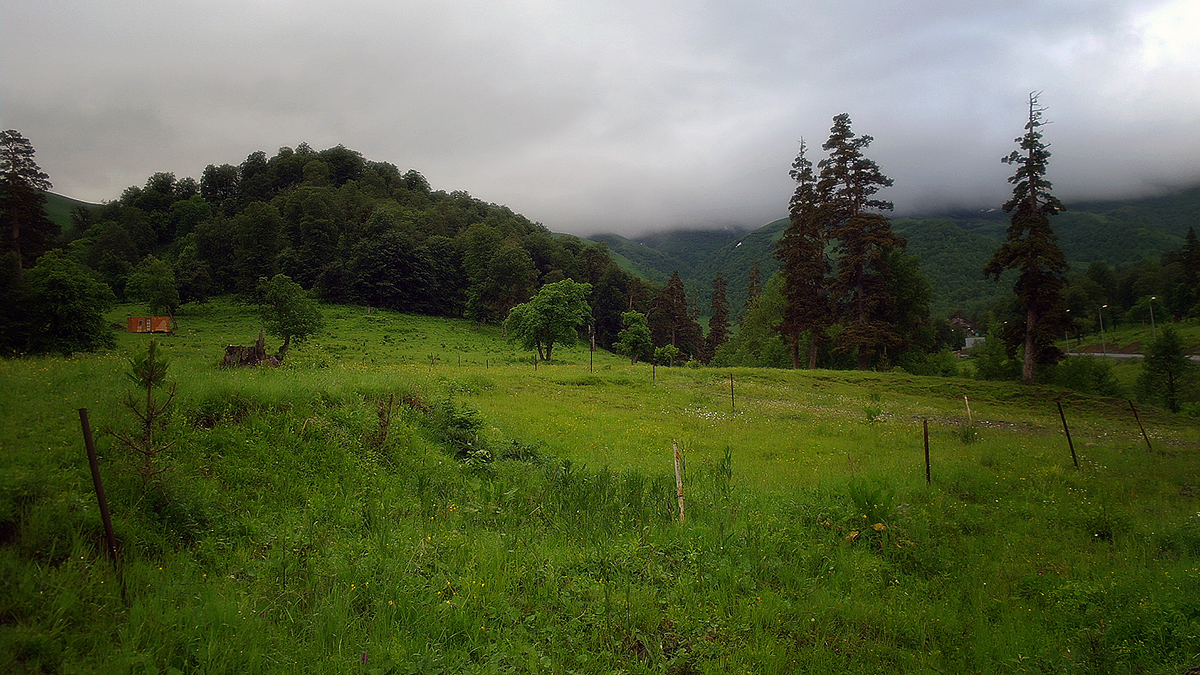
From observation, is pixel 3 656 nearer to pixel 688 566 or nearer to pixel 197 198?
pixel 688 566

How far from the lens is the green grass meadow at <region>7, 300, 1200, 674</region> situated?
4266 millimetres

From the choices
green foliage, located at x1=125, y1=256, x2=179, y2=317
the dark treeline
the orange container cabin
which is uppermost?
the dark treeline

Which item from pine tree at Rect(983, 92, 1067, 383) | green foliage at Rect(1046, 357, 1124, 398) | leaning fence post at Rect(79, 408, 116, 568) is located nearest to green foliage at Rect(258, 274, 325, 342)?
leaning fence post at Rect(79, 408, 116, 568)

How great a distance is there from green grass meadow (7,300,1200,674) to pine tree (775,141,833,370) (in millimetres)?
28647

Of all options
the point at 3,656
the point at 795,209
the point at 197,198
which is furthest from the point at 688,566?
the point at 197,198

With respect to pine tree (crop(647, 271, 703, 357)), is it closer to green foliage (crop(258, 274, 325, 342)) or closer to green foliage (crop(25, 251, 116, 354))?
green foliage (crop(258, 274, 325, 342))

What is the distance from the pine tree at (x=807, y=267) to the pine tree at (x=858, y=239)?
191cm

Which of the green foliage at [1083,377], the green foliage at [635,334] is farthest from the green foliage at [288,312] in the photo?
the green foliage at [1083,377]

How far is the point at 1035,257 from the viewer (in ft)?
99.2

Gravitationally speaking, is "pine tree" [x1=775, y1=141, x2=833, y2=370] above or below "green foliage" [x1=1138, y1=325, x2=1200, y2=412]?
above

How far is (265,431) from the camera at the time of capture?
7984mm

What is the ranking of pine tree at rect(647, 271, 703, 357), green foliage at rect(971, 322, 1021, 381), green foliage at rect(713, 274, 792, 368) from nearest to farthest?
green foliage at rect(971, 322, 1021, 381)
green foliage at rect(713, 274, 792, 368)
pine tree at rect(647, 271, 703, 357)

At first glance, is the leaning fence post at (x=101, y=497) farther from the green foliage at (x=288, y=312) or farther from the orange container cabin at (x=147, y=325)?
the orange container cabin at (x=147, y=325)

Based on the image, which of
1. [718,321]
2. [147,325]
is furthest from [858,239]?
[147,325]
